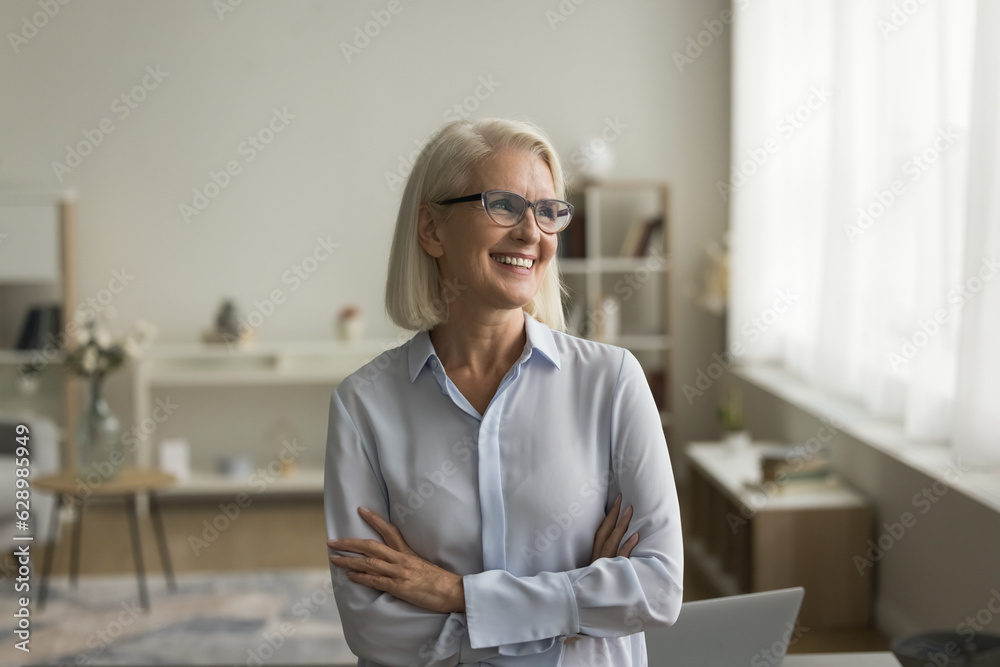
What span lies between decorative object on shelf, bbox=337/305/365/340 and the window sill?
7.62 feet

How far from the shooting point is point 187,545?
4.94 m

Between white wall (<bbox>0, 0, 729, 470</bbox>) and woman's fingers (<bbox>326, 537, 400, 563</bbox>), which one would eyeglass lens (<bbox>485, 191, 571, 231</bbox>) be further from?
white wall (<bbox>0, 0, 729, 470</bbox>)

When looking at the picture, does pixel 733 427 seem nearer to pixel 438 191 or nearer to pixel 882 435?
pixel 882 435

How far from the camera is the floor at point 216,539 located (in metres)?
4.53

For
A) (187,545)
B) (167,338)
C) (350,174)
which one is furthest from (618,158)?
(187,545)

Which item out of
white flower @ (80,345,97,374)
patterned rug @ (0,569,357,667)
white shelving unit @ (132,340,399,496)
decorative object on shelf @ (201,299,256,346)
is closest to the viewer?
patterned rug @ (0,569,357,667)

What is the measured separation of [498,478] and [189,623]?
274 cm

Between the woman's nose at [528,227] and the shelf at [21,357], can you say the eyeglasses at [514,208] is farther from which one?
the shelf at [21,357]

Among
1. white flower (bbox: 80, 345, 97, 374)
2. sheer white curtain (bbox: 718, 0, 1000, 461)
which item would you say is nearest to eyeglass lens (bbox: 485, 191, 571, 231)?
sheer white curtain (bbox: 718, 0, 1000, 461)

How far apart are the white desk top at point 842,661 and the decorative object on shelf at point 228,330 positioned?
4300 mm

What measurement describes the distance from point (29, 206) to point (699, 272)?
414cm

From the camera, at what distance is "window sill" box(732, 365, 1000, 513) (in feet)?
9.23

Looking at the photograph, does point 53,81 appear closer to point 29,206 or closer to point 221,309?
point 29,206

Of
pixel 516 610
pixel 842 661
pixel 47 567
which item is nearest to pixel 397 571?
pixel 516 610
